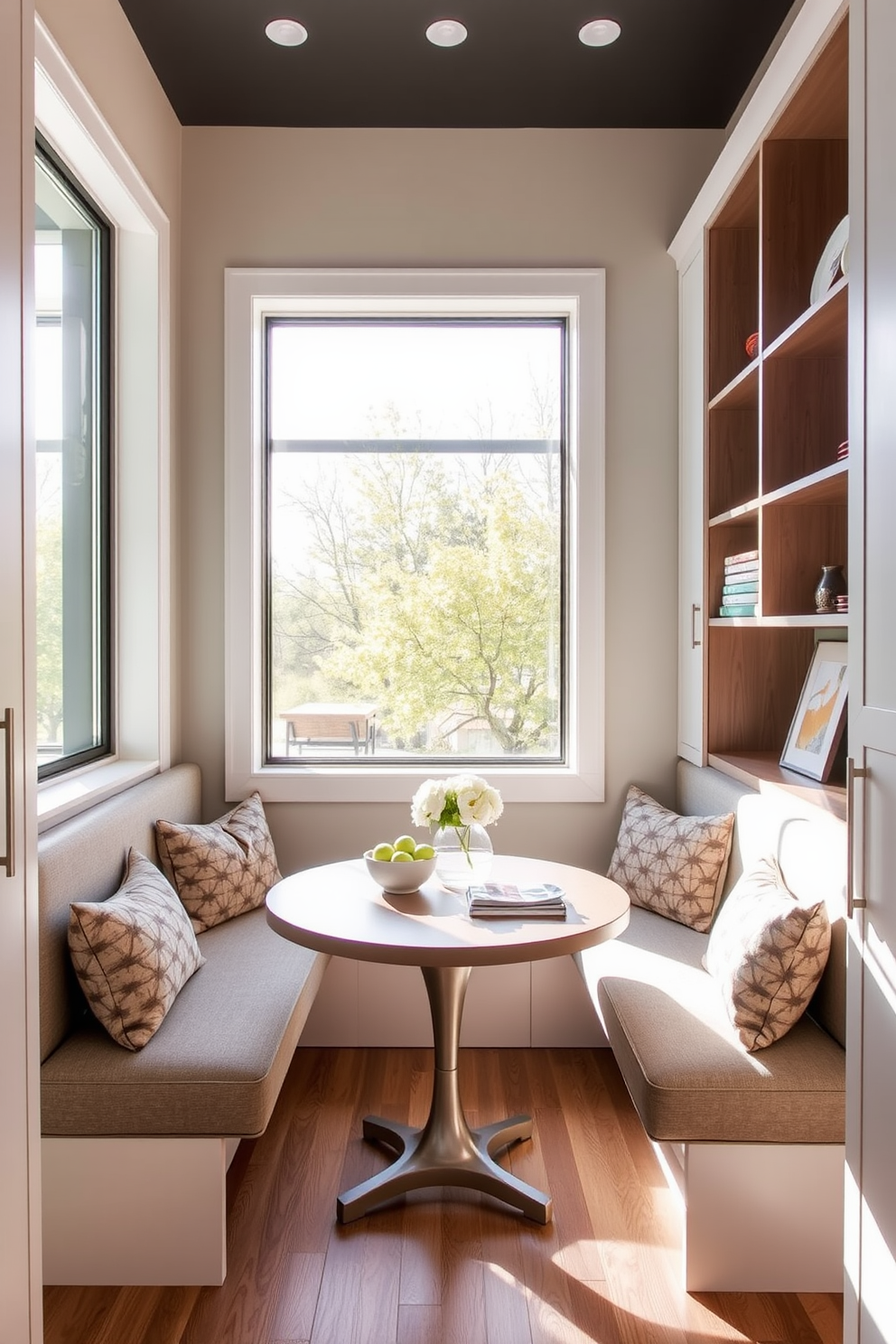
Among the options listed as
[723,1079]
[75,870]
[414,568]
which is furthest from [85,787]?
[723,1079]

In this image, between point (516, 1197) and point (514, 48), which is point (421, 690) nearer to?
point (516, 1197)

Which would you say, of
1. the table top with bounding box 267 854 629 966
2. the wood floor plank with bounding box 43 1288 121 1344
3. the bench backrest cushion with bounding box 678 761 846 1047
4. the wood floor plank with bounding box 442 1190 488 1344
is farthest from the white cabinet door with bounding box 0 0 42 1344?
the bench backrest cushion with bounding box 678 761 846 1047

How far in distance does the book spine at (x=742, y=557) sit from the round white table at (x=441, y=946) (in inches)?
39.7

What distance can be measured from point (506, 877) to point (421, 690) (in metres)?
1.08

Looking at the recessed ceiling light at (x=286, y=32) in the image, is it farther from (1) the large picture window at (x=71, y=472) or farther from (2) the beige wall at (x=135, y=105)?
(1) the large picture window at (x=71, y=472)

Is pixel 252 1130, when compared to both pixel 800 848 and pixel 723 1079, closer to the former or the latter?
pixel 723 1079

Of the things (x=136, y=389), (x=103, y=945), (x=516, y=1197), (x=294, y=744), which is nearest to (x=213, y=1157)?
(x=103, y=945)

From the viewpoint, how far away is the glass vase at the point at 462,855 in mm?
2256

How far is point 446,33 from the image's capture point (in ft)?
8.58

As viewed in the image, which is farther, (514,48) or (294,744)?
(294,744)

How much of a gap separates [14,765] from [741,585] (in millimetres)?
2059

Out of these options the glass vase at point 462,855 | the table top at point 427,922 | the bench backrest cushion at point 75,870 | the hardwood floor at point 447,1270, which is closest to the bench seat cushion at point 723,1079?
the table top at point 427,922

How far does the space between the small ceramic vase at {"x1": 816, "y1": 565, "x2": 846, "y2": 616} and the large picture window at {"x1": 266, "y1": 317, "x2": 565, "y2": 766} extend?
1.13 meters

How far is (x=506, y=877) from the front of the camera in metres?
2.37
